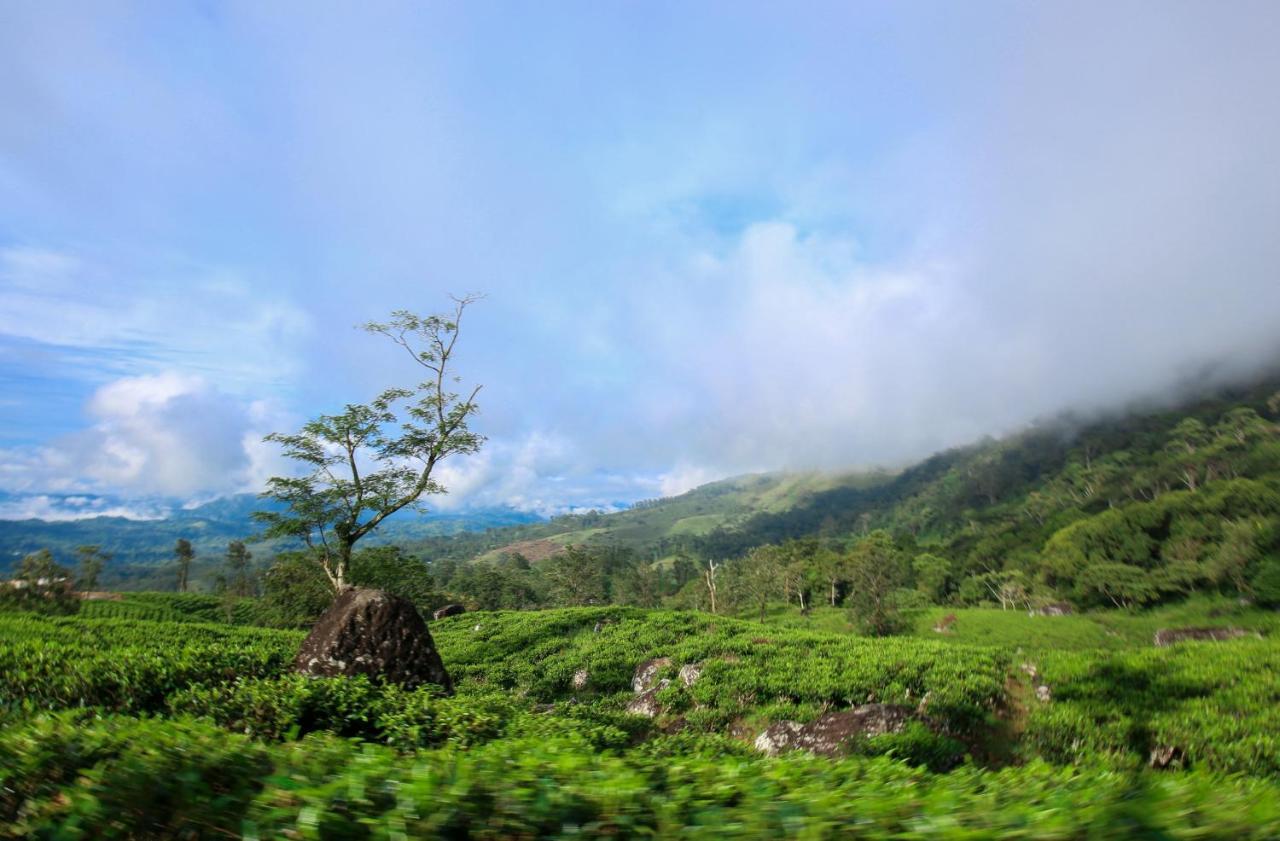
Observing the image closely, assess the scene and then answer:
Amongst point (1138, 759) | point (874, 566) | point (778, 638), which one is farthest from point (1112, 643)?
point (1138, 759)

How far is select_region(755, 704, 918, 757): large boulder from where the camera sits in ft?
34.2

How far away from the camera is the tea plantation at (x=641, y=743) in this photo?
3117 mm

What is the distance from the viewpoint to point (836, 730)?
1083cm

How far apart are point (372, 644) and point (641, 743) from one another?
7.46 metres

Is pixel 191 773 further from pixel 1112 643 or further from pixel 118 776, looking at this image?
pixel 1112 643

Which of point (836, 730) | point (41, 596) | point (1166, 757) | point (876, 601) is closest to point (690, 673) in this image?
point (836, 730)

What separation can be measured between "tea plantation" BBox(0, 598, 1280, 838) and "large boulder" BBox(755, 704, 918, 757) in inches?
14.6

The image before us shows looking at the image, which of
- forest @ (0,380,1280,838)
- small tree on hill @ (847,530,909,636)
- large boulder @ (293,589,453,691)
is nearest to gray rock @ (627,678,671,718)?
forest @ (0,380,1280,838)

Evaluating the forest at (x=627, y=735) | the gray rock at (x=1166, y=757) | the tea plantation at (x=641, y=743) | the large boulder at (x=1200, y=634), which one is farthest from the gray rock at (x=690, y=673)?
the large boulder at (x=1200, y=634)

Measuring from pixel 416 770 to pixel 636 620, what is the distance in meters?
22.0

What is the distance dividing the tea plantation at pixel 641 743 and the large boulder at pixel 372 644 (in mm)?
1299

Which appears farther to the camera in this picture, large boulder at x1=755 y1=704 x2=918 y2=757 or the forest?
large boulder at x1=755 y1=704 x2=918 y2=757

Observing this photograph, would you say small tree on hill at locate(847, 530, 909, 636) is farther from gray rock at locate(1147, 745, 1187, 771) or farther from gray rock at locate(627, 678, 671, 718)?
gray rock at locate(1147, 745, 1187, 771)

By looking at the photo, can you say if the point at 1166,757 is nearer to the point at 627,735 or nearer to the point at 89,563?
the point at 627,735
